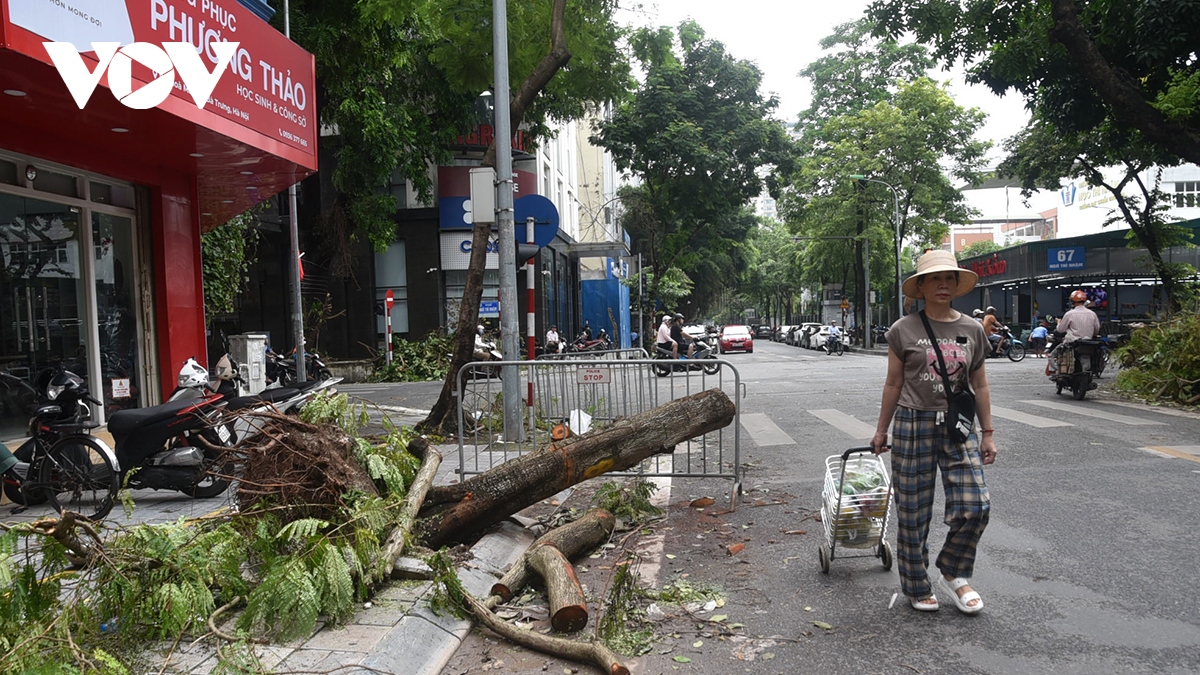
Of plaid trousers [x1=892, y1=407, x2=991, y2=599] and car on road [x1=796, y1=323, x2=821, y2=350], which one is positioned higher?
plaid trousers [x1=892, y1=407, x2=991, y2=599]

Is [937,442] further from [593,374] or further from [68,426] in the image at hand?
[68,426]

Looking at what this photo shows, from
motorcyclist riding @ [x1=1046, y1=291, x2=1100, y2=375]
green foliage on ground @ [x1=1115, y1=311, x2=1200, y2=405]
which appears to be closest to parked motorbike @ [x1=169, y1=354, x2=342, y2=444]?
motorcyclist riding @ [x1=1046, y1=291, x2=1100, y2=375]

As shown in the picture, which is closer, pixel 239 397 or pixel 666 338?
pixel 239 397

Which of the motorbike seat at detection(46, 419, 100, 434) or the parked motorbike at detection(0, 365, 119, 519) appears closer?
the parked motorbike at detection(0, 365, 119, 519)

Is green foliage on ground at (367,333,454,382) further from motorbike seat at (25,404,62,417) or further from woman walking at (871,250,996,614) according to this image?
woman walking at (871,250,996,614)

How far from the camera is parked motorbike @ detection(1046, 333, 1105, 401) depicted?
13.0m

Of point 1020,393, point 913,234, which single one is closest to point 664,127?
point 913,234

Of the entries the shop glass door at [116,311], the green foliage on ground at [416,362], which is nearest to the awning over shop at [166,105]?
the shop glass door at [116,311]

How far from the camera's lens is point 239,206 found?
41.2 feet

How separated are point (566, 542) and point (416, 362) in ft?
64.8

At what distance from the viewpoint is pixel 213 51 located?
819cm

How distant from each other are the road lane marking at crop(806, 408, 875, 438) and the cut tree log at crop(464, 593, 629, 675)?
659 cm

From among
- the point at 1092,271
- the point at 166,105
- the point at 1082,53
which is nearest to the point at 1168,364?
the point at 1082,53

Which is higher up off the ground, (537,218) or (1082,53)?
(1082,53)
